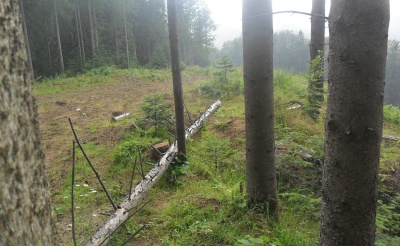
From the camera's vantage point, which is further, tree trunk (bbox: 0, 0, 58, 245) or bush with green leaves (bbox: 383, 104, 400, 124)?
bush with green leaves (bbox: 383, 104, 400, 124)

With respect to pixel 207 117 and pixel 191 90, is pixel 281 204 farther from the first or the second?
pixel 191 90

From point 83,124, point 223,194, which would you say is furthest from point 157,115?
Answer: point 223,194

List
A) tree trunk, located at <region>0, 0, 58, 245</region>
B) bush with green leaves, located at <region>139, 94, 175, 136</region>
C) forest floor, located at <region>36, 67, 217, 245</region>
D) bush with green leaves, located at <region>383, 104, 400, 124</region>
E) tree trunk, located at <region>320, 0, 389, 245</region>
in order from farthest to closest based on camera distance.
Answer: bush with green leaves, located at <region>383, 104, 400, 124</region> → bush with green leaves, located at <region>139, 94, 175, 136</region> → forest floor, located at <region>36, 67, 217, 245</region> → tree trunk, located at <region>320, 0, 389, 245</region> → tree trunk, located at <region>0, 0, 58, 245</region>

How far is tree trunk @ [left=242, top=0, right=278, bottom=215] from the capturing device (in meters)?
3.37

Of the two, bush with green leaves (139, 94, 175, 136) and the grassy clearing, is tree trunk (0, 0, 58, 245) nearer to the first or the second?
the grassy clearing

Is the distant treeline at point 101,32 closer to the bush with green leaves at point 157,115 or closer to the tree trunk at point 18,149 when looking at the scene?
the bush with green leaves at point 157,115

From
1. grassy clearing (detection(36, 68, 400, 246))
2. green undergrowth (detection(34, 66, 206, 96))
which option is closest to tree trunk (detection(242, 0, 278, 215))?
grassy clearing (detection(36, 68, 400, 246))

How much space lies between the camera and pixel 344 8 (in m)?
1.75

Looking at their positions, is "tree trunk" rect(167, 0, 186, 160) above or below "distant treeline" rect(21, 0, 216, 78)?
below

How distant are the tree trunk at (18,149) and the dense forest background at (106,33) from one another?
21.8 meters

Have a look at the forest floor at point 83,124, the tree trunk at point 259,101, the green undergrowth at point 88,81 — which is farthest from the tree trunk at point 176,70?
the green undergrowth at point 88,81

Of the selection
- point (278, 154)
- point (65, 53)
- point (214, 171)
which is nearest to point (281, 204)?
point (278, 154)

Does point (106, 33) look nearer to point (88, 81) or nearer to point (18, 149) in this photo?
point (88, 81)

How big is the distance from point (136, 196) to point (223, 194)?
1.30 m
